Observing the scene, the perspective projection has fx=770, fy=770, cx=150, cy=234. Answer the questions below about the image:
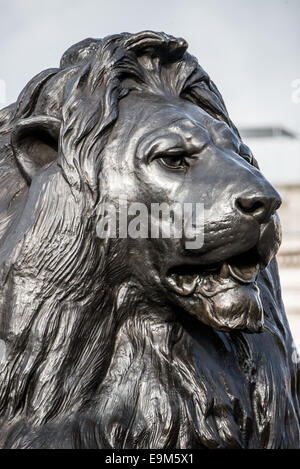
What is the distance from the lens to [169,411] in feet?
5.39

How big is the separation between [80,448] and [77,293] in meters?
0.32

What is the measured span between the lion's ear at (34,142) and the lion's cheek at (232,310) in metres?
0.50

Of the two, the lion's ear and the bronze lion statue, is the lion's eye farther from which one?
the lion's ear

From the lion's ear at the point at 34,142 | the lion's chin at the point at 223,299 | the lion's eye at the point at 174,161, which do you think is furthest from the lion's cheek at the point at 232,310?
the lion's ear at the point at 34,142

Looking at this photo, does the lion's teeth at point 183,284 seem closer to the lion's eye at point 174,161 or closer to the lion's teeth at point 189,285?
the lion's teeth at point 189,285

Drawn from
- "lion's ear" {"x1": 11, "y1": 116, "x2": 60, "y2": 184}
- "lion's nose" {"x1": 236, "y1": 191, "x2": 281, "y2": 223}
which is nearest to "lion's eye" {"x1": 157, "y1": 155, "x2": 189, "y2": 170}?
"lion's nose" {"x1": 236, "y1": 191, "x2": 281, "y2": 223}

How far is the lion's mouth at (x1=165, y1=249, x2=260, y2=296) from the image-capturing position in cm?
165

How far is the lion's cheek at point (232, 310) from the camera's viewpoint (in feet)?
5.31

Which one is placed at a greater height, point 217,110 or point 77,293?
point 217,110

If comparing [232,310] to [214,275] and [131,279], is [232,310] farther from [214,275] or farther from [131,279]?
[131,279]

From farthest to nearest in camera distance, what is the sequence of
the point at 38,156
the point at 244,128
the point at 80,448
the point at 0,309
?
the point at 244,128 < the point at 38,156 < the point at 0,309 < the point at 80,448

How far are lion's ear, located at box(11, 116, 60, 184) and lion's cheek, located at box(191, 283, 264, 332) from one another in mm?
498

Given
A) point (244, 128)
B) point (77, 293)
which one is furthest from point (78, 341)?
point (244, 128)
